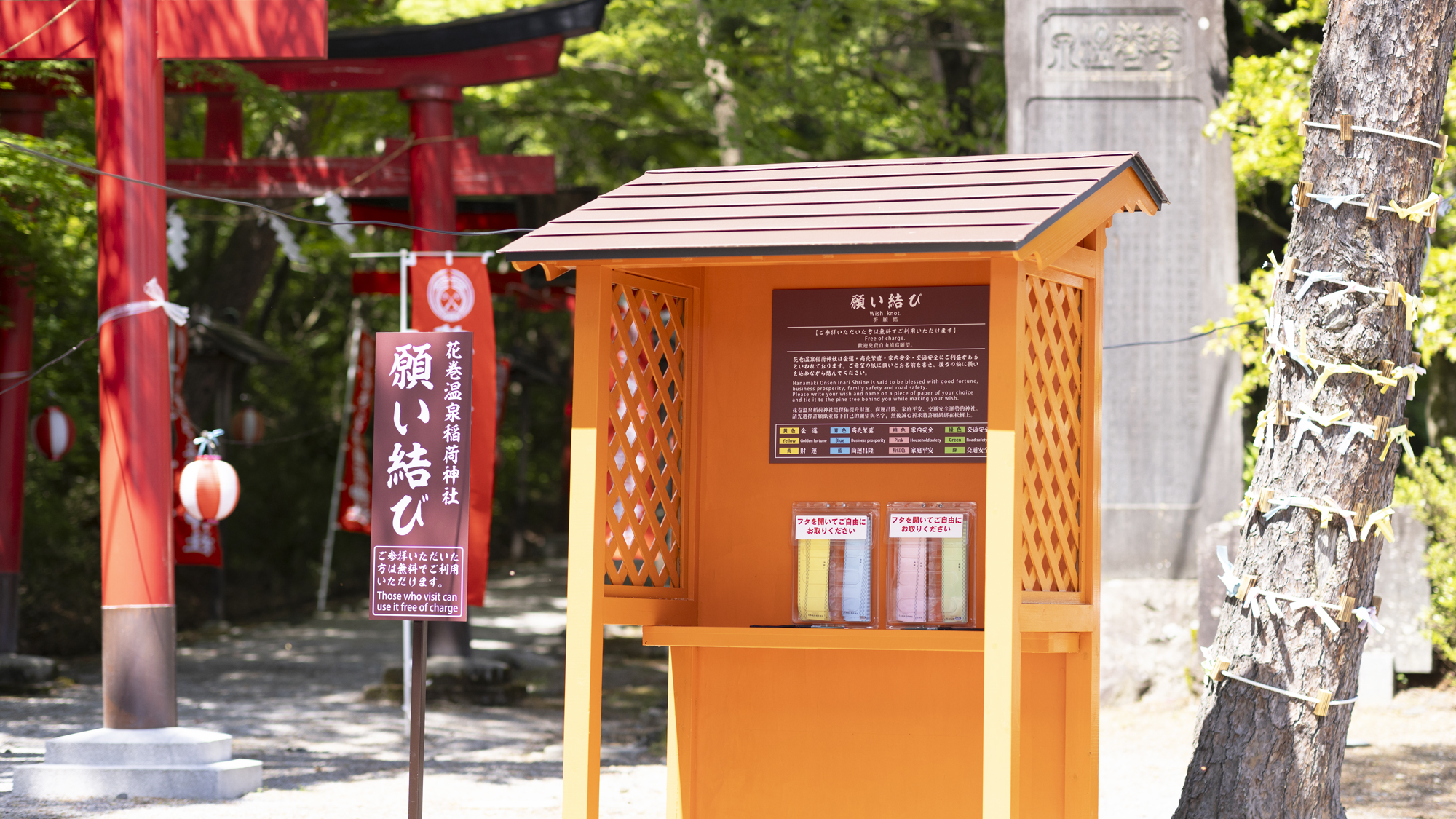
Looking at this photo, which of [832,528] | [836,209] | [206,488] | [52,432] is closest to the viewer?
[836,209]

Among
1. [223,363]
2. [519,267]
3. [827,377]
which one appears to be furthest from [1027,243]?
[223,363]

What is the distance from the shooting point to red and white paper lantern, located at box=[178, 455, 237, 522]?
878 centimetres

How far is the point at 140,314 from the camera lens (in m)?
7.90

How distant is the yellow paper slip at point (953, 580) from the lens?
513cm

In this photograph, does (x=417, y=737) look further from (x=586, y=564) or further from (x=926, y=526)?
(x=926, y=526)

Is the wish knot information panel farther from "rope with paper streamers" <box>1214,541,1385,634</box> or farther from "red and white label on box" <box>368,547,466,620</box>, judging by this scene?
"red and white label on box" <box>368,547,466,620</box>

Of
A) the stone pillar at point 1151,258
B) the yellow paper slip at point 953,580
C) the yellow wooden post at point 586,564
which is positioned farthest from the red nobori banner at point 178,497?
the yellow paper slip at point 953,580

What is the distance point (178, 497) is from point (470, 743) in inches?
194

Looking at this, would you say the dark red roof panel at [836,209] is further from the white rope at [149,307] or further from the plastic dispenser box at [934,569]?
the white rope at [149,307]

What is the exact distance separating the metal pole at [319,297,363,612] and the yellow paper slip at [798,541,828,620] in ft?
38.7

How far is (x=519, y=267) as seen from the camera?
4.86 meters

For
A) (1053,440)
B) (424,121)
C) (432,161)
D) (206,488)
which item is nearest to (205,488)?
(206,488)

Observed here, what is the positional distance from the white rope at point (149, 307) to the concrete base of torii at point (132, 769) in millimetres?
2218

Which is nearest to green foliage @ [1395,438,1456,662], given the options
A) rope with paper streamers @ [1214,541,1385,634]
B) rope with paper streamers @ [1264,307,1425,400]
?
rope with paper streamers @ [1264,307,1425,400]
